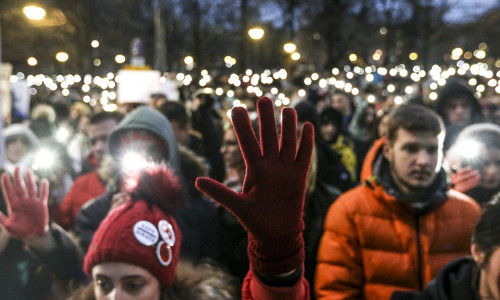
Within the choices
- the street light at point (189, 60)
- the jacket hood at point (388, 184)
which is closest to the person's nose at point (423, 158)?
the jacket hood at point (388, 184)

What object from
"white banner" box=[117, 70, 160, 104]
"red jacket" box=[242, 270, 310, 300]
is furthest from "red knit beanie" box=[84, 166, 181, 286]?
"white banner" box=[117, 70, 160, 104]

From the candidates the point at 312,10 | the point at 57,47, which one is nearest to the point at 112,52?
the point at 57,47

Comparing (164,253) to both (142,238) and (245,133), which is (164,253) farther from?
(245,133)

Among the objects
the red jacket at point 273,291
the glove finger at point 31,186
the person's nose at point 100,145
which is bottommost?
the red jacket at point 273,291

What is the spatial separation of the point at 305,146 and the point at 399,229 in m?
1.31

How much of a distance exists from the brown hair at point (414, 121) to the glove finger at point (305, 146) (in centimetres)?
146

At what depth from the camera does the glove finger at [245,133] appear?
163 cm

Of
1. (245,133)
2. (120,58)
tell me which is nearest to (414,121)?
(245,133)

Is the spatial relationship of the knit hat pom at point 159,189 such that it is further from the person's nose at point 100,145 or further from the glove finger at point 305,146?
the person's nose at point 100,145

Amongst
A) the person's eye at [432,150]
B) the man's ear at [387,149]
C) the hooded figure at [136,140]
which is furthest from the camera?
the hooded figure at [136,140]

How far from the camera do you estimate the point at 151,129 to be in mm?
3760

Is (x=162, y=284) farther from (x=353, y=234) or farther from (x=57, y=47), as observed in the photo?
(x=57, y=47)

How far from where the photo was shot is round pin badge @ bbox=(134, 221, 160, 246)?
2.51 metres

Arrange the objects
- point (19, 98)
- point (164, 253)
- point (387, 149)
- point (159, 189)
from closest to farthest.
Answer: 1. point (164, 253)
2. point (159, 189)
3. point (387, 149)
4. point (19, 98)
